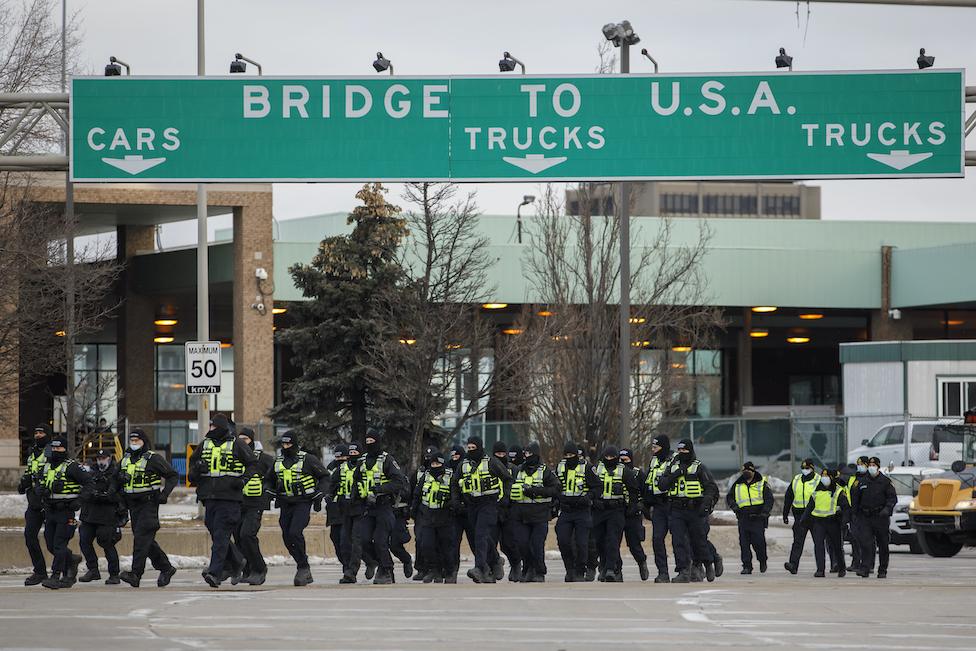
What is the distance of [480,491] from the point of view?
66.8 feet

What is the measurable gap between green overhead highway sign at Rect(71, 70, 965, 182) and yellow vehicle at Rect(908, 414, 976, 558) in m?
7.67

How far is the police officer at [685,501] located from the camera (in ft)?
67.7

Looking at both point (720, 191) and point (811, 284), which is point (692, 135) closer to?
point (811, 284)

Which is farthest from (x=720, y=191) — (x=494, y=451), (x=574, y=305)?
(x=494, y=451)

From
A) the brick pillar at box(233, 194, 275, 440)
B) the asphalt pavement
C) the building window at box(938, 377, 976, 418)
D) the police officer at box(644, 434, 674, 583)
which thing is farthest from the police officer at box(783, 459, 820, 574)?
the brick pillar at box(233, 194, 275, 440)

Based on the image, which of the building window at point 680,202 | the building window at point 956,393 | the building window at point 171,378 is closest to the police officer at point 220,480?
the building window at point 956,393

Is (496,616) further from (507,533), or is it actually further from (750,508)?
(750,508)

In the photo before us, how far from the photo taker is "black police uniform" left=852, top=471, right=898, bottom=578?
22781 mm

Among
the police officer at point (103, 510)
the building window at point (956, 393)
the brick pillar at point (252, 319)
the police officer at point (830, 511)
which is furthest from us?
the brick pillar at point (252, 319)

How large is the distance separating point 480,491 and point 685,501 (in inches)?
101

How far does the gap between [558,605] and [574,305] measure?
19469 millimetres

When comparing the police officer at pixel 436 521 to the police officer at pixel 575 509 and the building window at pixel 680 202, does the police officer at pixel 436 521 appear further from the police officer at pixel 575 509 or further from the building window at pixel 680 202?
the building window at pixel 680 202

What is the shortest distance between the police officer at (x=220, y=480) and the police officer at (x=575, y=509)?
174 inches

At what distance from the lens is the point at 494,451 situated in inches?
830
